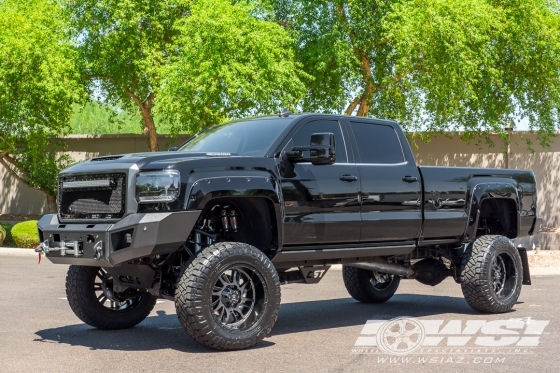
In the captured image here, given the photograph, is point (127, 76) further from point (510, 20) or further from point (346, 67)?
point (510, 20)

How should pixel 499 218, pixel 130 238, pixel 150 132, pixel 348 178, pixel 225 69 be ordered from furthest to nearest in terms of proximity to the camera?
pixel 150 132 < pixel 225 69 < pixel 499 218 < pixel 348 178 < pixel 130 238

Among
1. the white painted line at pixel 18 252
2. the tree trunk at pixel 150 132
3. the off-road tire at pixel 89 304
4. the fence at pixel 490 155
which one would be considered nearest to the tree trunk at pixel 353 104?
the fence at pixel 490 155

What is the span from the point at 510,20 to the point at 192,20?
31.1 ft

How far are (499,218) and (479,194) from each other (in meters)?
1.00

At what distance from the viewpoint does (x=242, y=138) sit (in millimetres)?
9367

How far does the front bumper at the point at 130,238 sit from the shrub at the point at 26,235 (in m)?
14.9

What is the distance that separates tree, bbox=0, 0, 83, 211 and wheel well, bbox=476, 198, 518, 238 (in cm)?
1591

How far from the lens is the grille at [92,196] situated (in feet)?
26.5

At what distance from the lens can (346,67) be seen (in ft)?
90.1

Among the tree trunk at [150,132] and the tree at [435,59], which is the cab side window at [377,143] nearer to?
the tree at [435,59]

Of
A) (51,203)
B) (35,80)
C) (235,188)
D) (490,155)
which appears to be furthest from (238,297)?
(51,203)

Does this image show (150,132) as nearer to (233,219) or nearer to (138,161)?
(233,219)

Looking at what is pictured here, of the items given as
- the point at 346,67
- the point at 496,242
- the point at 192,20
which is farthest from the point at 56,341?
the point at 346,67

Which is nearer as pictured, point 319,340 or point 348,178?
point 319,340
